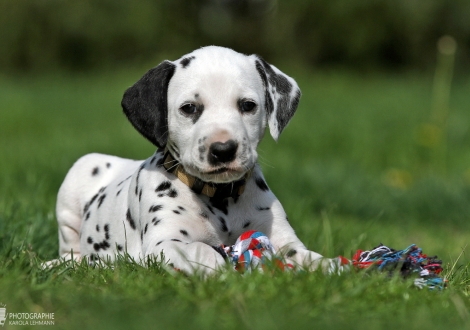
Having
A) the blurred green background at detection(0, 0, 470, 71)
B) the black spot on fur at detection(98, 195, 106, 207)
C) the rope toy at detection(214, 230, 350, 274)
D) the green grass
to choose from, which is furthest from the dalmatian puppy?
the blurred green background at detection(0, 0, 470, 71)

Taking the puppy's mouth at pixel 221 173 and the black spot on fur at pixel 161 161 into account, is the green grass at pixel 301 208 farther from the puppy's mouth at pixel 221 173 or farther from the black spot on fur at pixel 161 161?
the black spot on fur at pixel 161 161

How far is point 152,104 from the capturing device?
4.58m

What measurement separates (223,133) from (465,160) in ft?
26.6

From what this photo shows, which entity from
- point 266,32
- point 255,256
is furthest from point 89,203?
point 266,32

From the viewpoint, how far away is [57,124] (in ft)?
47.9

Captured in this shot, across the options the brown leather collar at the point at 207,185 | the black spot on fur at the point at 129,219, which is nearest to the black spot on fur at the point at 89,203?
the black spot on fur at the point at 129,219

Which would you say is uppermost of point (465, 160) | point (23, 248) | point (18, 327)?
point (18, 327)

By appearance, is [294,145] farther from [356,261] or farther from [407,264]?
[407,264]

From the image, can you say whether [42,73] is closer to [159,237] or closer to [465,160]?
[465,160]

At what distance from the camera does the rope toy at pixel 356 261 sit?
12.6 feet

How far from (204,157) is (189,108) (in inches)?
16.5

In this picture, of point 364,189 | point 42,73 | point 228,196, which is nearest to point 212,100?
point 228,196

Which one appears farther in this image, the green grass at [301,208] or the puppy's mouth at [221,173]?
the puppy's mouth at [221,173]

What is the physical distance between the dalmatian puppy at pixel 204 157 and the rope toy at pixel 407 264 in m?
0.33
